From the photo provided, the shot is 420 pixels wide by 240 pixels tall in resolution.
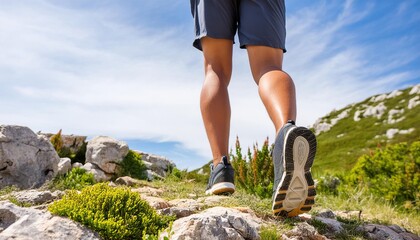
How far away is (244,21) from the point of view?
394 cm

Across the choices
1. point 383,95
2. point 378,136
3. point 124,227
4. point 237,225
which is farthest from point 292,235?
point 383,95

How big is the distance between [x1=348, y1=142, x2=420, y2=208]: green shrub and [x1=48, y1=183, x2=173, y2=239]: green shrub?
8.36 meters

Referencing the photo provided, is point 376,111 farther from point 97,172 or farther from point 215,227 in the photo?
point 215,227

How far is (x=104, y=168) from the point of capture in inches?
381

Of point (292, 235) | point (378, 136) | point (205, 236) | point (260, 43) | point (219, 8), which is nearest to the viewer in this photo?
point (205, 236)

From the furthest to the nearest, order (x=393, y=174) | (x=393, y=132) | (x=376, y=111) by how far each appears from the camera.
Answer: (x=376, y=111) → (x=393, y=132) → (x=393, y=174)

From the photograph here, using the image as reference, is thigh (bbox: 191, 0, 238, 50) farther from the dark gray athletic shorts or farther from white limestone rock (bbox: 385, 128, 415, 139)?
white limestone rock (bbox: 385, 128, 415, 139)

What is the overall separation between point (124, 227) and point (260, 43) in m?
1.95

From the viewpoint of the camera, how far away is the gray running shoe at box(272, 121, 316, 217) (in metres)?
3.10

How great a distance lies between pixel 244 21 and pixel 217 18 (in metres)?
0.28

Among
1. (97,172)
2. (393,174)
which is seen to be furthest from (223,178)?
(393,174)

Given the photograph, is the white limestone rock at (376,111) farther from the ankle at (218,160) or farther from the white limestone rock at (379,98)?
the ankle at (218,160)

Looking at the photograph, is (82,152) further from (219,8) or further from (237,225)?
(237,225)

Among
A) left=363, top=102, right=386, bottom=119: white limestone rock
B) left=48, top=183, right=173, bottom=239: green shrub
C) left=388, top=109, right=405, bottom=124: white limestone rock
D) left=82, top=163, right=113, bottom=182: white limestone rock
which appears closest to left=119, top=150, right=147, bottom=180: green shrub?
left=82, top=163, right=113, bottom=182: white limestone rock
